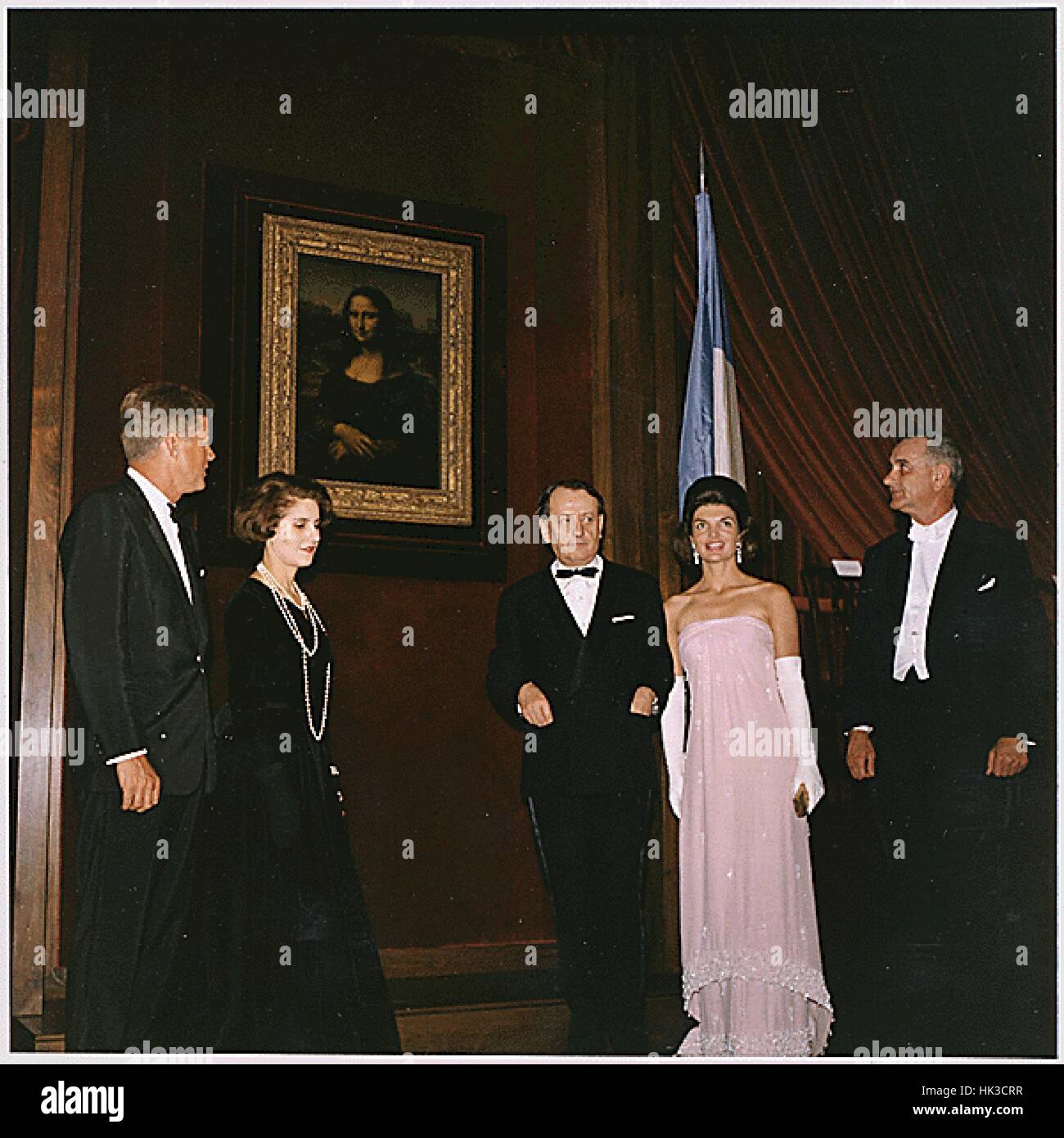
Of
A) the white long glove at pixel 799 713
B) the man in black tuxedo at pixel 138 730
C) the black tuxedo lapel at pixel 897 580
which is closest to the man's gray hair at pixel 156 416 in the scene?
the man in black tuxedo at pixel 138 730

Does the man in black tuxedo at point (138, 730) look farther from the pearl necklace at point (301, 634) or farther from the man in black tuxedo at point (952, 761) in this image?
the man in black tuxedo at point (952, 761)

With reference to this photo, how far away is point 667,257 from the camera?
586 cm

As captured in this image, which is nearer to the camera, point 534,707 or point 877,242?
point 534,707

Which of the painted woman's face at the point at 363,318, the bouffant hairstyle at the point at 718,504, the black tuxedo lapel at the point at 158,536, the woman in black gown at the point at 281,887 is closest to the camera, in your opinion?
the woman in black gown at the point at 281,887

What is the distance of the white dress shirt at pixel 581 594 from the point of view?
5199 millimetres

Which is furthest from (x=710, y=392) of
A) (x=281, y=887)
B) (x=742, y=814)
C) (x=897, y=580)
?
(x=281, y=887)

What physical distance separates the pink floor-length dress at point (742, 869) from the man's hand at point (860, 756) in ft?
0.92

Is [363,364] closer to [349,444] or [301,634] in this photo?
[349,444]

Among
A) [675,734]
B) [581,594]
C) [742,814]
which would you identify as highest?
[581,594]

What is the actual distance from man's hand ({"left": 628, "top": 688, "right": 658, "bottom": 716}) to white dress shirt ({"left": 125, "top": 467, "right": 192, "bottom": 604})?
4.96 ft

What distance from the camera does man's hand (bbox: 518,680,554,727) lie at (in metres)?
5.10

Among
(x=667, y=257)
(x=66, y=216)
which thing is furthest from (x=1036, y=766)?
(x=66, y=216)

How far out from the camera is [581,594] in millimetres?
5227

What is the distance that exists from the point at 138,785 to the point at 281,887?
0.55 metres
